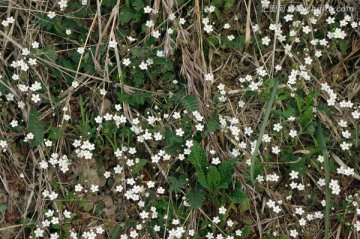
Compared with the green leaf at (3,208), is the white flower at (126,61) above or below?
above

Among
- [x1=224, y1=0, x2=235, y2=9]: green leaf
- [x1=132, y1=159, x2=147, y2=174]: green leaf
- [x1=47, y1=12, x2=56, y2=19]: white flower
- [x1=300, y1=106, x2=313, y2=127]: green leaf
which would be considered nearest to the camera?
[x1=132, y1=159, x2=147, y2=174]: green leaf

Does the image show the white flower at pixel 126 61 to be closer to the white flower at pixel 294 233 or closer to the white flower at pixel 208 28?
the white flower at pixel 208 28

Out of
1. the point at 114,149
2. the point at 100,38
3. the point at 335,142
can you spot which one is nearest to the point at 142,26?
the point at 100,38

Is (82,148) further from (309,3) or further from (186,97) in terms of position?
(309,3)

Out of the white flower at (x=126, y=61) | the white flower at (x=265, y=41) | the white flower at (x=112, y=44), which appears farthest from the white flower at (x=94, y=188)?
the white flower at (x=265, y=41)

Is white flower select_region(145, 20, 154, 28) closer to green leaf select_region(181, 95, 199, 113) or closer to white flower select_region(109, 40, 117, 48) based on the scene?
white flower select_region(109, 40, 117, 48)

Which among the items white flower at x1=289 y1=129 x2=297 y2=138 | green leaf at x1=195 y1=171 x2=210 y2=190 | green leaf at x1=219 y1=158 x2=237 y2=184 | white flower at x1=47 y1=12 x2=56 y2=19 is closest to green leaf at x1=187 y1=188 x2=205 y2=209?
green leaf at x1=195 y1=171 x2=210 y2=190

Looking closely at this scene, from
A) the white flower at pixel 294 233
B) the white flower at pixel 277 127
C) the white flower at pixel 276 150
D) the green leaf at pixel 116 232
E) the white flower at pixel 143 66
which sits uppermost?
the white flower at pixel 143 66
